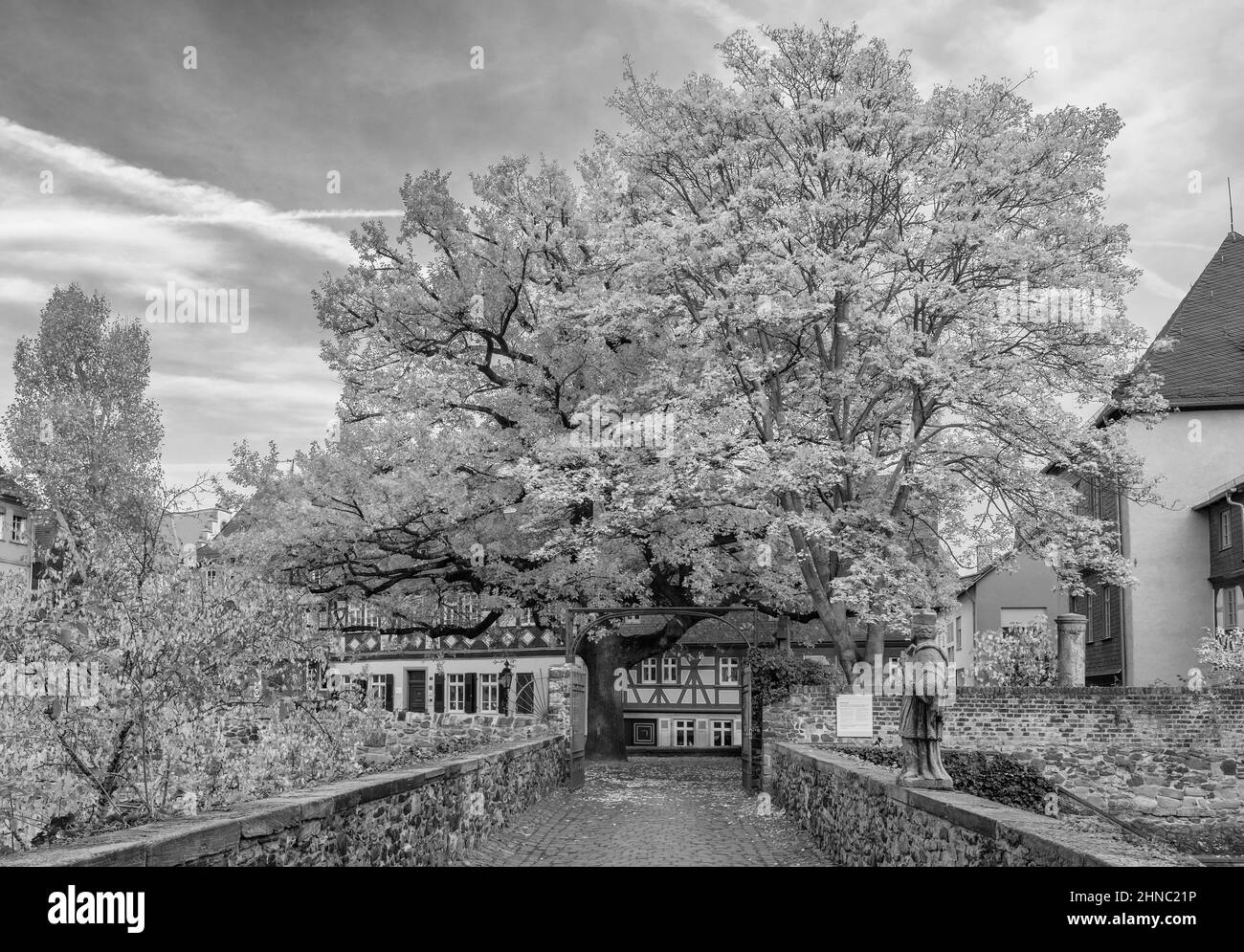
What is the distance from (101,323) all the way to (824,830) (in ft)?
112

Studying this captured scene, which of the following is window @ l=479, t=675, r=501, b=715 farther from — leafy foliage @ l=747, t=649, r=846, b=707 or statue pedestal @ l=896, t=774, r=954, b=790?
statue pedestal @ l=896, t=774, r=954, b=790

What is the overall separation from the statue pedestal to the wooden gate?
12348 millimetres

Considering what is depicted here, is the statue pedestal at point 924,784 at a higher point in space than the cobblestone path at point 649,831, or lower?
higher

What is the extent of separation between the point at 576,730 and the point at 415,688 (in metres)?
23.8

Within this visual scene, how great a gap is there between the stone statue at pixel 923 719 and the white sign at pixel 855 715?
936 centimetres

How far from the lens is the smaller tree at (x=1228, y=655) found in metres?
22.3

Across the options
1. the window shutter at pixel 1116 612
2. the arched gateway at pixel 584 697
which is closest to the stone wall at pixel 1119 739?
the arched gateway at pixel 584 697

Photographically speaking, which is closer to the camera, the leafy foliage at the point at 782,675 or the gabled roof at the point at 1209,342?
the leafy foliage at the point at 782,675

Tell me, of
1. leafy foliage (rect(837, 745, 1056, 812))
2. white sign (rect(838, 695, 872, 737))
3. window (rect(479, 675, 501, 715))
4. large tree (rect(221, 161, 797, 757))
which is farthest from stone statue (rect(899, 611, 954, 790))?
window (rect(479, 675, 501, 715))

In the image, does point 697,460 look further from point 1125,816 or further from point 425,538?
point 1125,816

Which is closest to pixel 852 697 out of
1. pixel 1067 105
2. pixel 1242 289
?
pixel 1067 105

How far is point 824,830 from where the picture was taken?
1245cm

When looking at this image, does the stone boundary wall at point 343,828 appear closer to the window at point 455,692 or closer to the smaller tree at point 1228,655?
the smaller tree at point 1228,655

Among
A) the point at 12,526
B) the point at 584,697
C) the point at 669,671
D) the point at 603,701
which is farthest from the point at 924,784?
the point at 12,526
